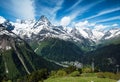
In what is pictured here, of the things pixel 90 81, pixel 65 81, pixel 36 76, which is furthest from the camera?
pixel 36 76

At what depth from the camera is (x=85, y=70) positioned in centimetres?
14250

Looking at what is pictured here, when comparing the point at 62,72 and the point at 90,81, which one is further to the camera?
the point at 62,72

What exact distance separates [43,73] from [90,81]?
288 feet

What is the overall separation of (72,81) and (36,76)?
82029mm

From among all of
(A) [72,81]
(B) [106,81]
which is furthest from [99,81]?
(A) [72,81]

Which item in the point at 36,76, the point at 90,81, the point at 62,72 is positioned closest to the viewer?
the point at 90,81

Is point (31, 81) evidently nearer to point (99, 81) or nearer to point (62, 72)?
point (62, 72)

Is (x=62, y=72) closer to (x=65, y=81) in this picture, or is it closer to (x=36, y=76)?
(x=36, y=76)

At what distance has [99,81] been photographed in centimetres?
7238

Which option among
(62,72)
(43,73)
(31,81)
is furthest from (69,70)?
(31,81)

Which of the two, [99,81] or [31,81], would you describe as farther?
[31,81]

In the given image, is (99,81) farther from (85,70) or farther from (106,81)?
(85,70)

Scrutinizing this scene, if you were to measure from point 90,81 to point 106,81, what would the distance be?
5.59 m

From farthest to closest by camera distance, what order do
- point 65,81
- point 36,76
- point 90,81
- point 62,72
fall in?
point 36,76
point 62,72
point 65,81
point 90,81
